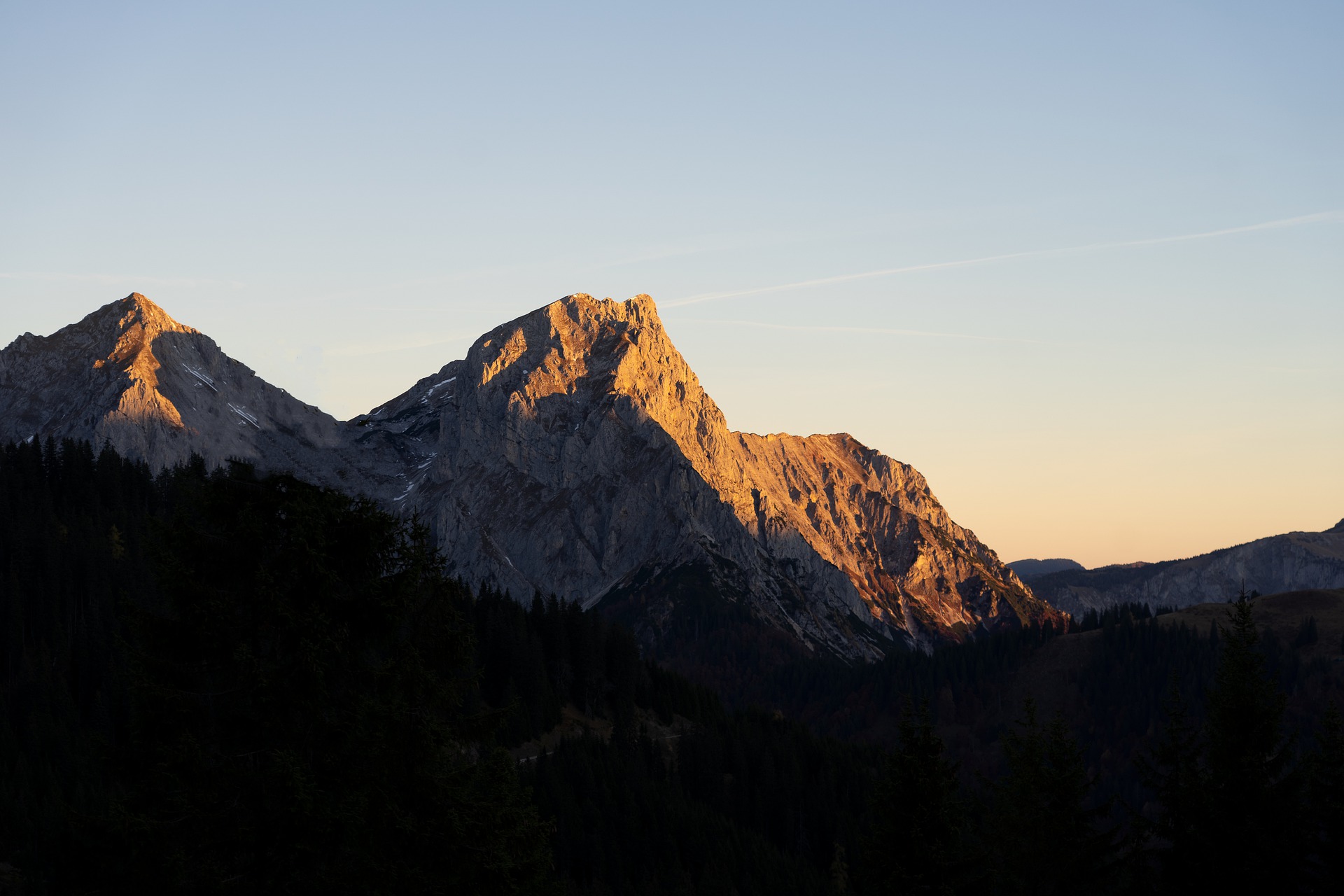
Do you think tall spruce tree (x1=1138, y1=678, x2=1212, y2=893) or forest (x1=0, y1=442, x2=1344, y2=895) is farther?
tall spruce tree (x1=1138, y1=678, x2=1212, y2=893)

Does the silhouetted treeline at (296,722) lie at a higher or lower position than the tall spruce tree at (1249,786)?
higher

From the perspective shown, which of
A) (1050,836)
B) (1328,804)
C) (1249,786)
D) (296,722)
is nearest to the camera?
(296,722)

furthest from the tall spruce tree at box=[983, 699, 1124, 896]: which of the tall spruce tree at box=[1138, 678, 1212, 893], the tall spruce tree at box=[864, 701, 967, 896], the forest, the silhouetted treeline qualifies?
the silhouetted treeline

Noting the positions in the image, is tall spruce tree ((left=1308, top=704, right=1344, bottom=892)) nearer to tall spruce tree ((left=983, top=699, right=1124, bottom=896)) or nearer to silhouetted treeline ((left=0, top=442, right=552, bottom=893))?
tall spruce tree ((left=983, top=699, right=1124, bottom=896))

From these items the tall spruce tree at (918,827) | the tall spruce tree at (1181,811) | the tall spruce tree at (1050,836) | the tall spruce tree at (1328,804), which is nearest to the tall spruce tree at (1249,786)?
the tall spruce tree at (1181,811)

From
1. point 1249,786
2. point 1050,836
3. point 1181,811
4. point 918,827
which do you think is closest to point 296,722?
point 918,827

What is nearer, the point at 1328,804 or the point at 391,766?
the point at 391,766

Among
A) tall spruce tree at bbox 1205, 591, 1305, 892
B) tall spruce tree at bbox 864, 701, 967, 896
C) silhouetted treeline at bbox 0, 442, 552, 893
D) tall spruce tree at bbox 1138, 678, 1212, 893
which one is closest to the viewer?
silhouetted treeline at bbox 0, 442, 552, 893

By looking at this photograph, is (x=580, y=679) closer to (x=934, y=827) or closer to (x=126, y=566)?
(x=126, y=566)

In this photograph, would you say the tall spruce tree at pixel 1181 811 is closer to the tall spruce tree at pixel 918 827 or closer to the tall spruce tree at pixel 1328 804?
the tall spruce tree at pixel 1328 804

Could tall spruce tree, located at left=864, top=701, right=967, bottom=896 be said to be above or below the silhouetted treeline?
below

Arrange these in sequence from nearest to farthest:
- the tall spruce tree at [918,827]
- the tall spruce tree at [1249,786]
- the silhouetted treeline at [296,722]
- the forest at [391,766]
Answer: the silhouetted treeline at [296,722], the forest at [391,766], the tall spruce tree at [1249,786], the tall spruce tree at [918,827]

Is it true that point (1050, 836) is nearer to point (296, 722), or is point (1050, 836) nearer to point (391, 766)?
point (391, 766)

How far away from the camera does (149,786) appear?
27.2 metres
